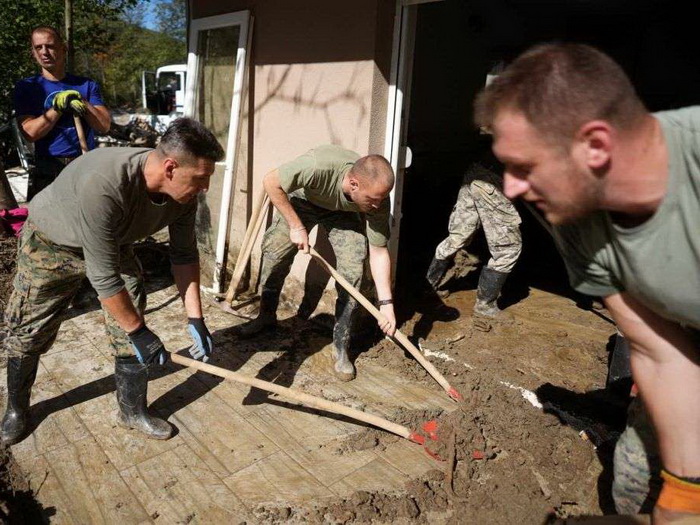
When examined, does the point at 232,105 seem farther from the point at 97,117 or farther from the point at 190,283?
the point at 190,283

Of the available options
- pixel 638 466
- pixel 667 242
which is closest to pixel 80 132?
pixel 667 242

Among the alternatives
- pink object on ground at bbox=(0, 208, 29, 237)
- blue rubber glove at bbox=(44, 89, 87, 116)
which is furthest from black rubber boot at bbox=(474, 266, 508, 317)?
pink object on ground at bbox=(0, 208, 29, 237)

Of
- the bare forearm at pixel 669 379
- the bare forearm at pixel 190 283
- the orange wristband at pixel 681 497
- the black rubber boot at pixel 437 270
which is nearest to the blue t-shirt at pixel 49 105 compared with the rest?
the bare forearm at pixel 190 283

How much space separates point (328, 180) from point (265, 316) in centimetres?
137

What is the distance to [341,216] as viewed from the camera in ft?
11.9

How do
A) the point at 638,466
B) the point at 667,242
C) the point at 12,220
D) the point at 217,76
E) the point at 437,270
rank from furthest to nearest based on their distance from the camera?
the point at 12,220 < the point at 217,76 < the point at 437,270 < the point at 638,466 < the point at 667,242

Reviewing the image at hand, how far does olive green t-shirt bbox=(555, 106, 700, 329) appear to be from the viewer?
1277mm

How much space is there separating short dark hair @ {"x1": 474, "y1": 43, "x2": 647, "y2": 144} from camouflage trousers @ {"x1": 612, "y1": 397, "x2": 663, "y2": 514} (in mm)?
1297

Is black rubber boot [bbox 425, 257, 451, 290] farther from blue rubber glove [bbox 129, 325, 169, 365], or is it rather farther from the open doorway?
blue rubber glove [bbox 129, 325, 169, 365]

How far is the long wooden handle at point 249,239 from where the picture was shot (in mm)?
4393

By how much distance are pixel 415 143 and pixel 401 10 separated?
13.0 feet

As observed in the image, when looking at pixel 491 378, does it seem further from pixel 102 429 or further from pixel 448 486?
pixel 102 429

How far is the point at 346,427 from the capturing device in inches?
116

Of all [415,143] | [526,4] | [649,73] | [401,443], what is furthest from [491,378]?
[649,73]
